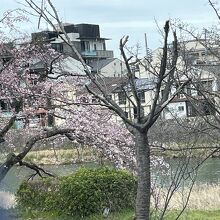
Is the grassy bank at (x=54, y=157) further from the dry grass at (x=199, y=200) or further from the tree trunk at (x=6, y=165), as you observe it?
the tree trunk at (x=6, y=165)

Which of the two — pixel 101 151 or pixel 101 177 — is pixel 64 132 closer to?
pixel 101 151

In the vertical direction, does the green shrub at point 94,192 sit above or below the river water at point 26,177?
above

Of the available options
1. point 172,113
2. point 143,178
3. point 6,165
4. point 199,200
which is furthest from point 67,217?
point 143,178

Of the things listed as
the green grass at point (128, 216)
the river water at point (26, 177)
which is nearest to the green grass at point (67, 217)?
the green grass at point (128, 216)

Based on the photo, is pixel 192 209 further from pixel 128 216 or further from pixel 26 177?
pixel 26 177

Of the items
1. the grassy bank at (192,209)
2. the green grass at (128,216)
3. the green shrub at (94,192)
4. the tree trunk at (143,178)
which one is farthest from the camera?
the green shrub at (94,192)

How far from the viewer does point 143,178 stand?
287 centimetres

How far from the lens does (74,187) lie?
1022 cm

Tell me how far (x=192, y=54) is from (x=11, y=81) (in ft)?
16.6

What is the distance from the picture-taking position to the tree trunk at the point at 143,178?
2.88m

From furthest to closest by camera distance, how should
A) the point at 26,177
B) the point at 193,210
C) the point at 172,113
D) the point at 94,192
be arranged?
1. the point at 26,177
2. the point at 94,192
3. the point at 193,210
4. the point at 172,113

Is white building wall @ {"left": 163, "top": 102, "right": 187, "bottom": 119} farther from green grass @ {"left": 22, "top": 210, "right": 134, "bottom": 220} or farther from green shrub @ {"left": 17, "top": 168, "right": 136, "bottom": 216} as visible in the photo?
green grass @ {"left": 22, "top": 210, "right": 134, "bottom": 220}

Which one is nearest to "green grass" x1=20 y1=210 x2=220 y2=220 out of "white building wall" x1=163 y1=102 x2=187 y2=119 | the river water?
the river water

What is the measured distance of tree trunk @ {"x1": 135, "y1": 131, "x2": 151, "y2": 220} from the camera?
9.43 ft
